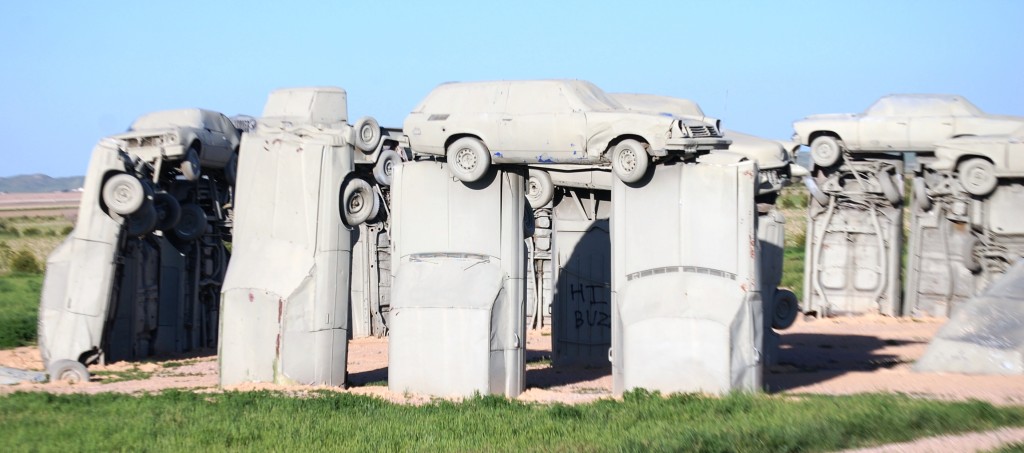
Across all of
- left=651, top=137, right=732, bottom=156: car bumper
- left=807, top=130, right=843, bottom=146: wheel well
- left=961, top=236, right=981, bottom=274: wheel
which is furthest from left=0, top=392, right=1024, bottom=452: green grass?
left=807, top=130, right=843, bottom=146: wheel well

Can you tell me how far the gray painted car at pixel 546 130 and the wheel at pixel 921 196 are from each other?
14220 millimetres

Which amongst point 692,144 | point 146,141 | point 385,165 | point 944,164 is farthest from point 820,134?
point 146,141

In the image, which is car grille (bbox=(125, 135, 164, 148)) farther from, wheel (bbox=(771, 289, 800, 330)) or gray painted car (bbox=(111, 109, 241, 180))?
wheel (bbox=(771, 289, 800, 330))

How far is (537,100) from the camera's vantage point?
2109 cm

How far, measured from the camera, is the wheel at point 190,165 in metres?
27.1

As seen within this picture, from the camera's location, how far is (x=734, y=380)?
1938 centimetres

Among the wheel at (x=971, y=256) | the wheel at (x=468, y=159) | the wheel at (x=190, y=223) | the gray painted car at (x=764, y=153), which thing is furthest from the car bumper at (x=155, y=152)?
the wheel at (x=971, y=256)

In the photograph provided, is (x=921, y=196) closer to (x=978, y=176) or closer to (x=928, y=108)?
(x=928, y=108)

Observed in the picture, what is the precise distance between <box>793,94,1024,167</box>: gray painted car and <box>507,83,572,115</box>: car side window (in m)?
14.4

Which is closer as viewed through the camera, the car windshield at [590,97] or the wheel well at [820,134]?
the car windshield at [590,97]

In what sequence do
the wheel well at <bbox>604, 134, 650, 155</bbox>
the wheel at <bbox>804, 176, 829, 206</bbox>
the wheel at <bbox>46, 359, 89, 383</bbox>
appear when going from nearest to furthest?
the wheel well at <bbox>604, 134, 650, 155</bbox>, the wheel at <bbox>46, 359, 89, 383</bbox>, the wheel at <bbox>804, 176, 829, 206</bbox>

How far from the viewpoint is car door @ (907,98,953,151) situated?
3225 centimetres

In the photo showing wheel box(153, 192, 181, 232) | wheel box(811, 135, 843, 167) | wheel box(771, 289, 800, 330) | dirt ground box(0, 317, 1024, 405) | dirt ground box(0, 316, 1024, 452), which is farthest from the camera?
wheel box(811, 135, 843, 167)

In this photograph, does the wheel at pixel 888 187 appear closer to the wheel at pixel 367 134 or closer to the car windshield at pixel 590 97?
the wheel at pixel 367 134
